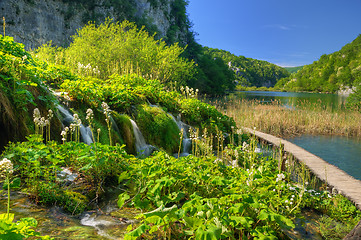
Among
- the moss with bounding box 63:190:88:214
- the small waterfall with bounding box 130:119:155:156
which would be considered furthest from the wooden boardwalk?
the small waterfall with bounding box 130:119:155:156

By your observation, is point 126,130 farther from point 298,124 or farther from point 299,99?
point 299,99

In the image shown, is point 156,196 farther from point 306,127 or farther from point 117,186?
point 306,127

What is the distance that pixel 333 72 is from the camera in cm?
12275

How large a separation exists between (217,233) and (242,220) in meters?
0.44

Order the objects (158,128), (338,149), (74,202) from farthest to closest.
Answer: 1. (338,149)
2. (158,128)
3. (74,202)

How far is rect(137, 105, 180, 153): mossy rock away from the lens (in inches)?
346

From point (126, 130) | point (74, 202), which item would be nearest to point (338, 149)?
point (126, 130)

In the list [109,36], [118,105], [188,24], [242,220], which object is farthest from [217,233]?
[188,24]

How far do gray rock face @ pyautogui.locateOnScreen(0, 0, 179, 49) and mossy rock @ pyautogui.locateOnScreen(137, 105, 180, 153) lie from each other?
3246 centimetres

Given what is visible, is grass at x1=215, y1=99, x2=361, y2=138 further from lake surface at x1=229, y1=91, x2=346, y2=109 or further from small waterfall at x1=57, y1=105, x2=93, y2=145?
small waterfall at x1=57, y1=105, x2=93, y2=145

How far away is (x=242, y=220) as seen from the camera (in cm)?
233

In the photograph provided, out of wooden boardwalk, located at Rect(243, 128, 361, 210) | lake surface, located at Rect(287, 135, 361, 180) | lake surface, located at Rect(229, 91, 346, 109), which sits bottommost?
lake surface, located at Rect(287, 135, 361, 180)

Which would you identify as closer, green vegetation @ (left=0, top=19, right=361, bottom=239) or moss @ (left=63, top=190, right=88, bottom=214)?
green vegetation @ (left=0, top=19, right=361, bottom=239)

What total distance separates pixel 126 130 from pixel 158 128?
5.80 feet
